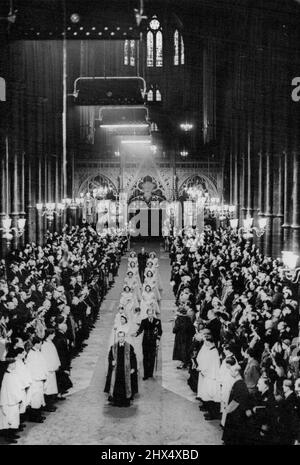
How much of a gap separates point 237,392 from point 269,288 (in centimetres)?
856

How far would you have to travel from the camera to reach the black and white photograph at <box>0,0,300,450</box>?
11.2 metres

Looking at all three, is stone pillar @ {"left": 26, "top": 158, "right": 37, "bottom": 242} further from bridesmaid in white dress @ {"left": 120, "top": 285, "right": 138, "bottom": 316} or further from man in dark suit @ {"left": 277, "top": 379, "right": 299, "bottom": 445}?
man in dark suit @ {"left": 277, "top": 379, "right": 299, "bottom": 445}

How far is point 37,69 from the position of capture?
132 feet

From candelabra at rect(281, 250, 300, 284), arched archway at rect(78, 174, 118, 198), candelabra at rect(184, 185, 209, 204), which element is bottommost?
candelabra at rect(281, 250, 300, 284)

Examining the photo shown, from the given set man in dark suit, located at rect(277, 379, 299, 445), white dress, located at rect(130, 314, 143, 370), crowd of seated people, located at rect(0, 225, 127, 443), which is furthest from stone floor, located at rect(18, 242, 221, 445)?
man in dark suit, located at rect(277, 379, 299, 445)

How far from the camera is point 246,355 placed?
38.2 ft

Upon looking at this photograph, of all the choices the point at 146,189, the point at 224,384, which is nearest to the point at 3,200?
the point at 146,189

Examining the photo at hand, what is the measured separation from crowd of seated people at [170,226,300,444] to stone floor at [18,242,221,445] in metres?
0.38

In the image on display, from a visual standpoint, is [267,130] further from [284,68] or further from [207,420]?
[207,420]

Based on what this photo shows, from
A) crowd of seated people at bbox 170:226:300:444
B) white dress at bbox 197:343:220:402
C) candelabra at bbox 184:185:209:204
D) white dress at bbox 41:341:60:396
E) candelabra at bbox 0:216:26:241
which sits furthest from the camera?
candelabra at bbox 184:185:209:204

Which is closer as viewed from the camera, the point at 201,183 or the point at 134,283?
the point at 134,283

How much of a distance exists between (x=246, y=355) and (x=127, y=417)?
256 cm

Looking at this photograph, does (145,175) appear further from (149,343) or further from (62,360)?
(62,360)

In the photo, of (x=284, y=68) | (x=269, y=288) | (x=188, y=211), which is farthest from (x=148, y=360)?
(x=188, y=211)
